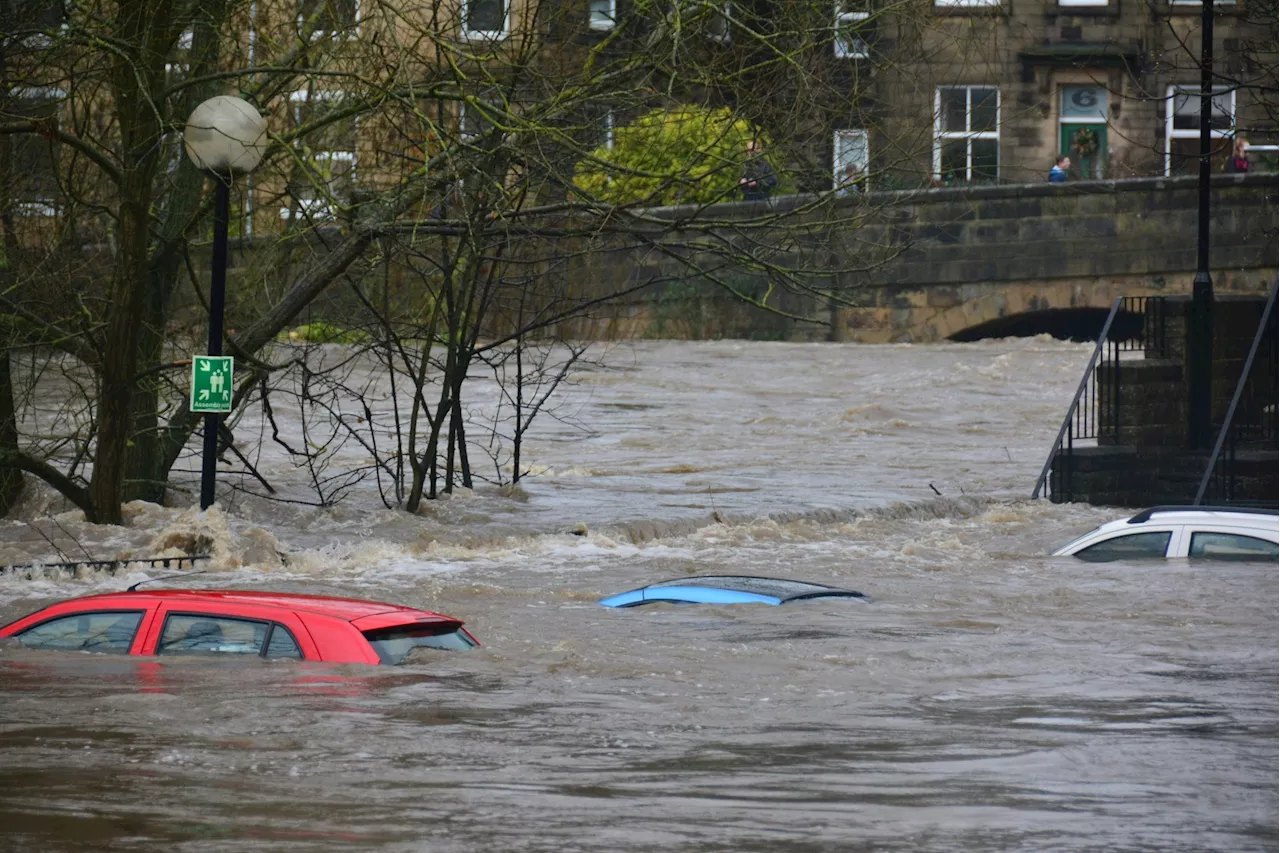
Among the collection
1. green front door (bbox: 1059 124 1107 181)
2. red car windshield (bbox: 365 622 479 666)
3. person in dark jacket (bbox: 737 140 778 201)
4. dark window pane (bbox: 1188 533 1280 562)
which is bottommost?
dark window pane (bbox: 1188 533 1280 562)

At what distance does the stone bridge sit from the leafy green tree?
18.7 metres

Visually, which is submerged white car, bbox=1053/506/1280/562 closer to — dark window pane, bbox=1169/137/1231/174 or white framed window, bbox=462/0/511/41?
white framed window, bbox=462/0/511/41

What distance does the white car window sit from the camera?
1483cm

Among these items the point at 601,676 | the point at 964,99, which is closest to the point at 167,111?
the point at 601,676

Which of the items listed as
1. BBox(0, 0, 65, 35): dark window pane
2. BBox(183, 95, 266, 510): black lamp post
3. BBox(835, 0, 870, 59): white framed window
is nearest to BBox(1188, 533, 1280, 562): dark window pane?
BBox(835, 0, 870, 59): white framed window

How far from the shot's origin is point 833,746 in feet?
31.1

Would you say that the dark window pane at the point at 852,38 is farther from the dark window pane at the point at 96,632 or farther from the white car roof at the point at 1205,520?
the dark window pane at the point at 96,632

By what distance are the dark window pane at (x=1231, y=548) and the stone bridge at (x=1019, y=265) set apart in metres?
23.4

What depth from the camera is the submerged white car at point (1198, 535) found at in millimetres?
14883

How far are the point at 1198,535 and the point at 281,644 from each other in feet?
25.4

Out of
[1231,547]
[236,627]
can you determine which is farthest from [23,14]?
[1231,547]

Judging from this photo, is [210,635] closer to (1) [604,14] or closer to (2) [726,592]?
(2) [726,592]

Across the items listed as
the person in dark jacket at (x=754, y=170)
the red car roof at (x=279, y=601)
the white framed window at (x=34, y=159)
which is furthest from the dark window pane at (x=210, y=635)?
the person in dark jacket at (x=754, y=170)

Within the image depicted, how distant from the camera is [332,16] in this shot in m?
16.5
